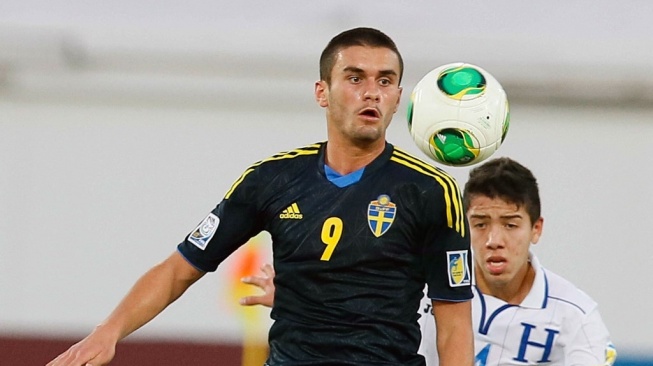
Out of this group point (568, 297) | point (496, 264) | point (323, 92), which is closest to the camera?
point (323, 92)

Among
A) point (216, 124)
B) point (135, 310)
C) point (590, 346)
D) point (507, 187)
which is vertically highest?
point (216, 124)

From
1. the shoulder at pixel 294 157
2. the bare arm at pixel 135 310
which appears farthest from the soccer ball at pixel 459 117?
the bare arm at pixel 135 310

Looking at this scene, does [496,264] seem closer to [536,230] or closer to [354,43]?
[536,230]

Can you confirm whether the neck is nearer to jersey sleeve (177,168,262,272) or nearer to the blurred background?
jersey sleeve (177,168,262,272)

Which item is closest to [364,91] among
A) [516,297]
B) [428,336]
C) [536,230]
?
[428,336]

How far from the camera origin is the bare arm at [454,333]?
4.46 meters

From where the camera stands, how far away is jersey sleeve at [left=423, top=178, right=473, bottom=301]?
4.43m

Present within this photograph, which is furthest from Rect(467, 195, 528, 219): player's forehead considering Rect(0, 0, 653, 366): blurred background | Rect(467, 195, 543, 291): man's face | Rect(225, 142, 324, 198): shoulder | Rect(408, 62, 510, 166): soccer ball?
Rect(0, 0, 653, 366): blurred background

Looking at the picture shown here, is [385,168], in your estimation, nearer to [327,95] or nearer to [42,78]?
[327,95]

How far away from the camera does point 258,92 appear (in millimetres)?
12531

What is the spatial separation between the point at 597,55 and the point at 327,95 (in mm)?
8280

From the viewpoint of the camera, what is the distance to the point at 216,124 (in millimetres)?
12609

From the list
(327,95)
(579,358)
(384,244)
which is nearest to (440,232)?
(384,244)

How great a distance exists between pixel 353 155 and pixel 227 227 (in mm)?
521
